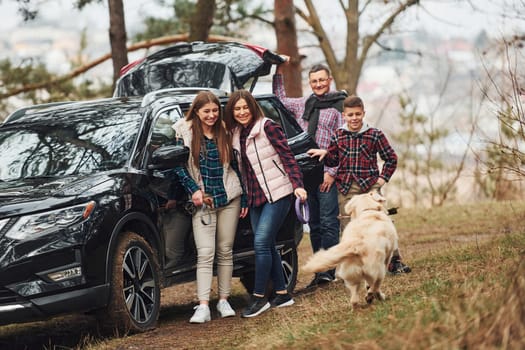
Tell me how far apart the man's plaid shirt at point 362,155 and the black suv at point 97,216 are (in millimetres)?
623

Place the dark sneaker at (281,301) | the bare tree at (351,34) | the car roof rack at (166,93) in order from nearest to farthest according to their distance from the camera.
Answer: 1. the dark sneaker at (281,301)
2. the car roof rack at (166,93)
3. the bare tree at (351,34)

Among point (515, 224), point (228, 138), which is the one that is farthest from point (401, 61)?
point (228, 138)

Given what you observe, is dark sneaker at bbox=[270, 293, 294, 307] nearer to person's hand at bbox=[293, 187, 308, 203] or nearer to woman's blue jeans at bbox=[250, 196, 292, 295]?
woman's blue jeans at bbox=[250, 196, 292, 295]

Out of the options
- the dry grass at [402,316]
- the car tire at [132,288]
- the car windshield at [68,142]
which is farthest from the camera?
the car windshield at [68,142]

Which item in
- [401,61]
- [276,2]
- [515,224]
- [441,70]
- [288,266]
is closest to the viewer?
[288,266]

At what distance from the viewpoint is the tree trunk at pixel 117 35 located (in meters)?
14.7

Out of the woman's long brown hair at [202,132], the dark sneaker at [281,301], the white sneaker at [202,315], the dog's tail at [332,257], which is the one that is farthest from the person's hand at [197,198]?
the dog's tail at [332,257]

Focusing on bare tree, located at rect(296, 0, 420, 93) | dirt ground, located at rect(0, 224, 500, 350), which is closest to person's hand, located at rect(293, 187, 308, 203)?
dirt ground, located at rect(0, 224, 500, 350)

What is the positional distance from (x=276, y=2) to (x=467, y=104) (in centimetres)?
561

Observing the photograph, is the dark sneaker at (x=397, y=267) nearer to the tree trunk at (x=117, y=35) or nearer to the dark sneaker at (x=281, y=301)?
the dark sneaker at (x=281, y=301)

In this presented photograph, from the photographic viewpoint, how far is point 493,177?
19953 mm

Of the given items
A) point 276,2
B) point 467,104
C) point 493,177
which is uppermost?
point 276,2

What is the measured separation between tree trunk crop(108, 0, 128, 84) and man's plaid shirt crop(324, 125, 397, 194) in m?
7.18

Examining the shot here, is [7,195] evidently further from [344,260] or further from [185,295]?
[185,295]
